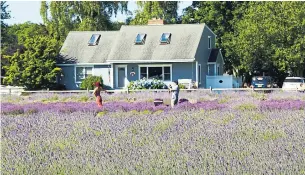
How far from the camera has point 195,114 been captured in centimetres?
1644

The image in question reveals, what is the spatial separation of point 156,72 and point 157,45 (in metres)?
2.09

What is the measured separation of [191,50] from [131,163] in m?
33.0

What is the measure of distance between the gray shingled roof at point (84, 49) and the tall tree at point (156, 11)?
10689 mm

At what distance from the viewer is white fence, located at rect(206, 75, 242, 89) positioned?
4148 cm

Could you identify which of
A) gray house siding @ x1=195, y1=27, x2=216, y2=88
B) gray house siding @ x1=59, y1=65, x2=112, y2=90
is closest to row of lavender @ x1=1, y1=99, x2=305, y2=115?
gray house siding @ x1=195, y1=27, x2=216, y2=88

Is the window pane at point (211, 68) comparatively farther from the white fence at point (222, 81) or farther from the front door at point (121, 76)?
the front door at point (121, 76)

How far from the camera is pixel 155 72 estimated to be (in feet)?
137

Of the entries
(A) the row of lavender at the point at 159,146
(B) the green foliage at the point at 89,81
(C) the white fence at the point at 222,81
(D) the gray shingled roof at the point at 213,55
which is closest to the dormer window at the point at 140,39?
(B) the green foliage at the point at 89,81

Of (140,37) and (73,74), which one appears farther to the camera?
(73,74)

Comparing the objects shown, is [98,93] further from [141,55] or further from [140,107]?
[141,55]

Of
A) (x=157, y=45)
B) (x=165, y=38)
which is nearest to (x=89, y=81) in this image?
(x=157, y=45)

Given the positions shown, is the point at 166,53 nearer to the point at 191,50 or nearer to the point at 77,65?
the point at 191,50

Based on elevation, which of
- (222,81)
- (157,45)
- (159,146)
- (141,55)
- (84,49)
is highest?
(157,45)

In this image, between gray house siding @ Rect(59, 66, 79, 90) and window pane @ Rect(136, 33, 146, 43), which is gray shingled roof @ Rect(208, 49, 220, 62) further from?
gray house siding @ Rect(59, 66, 79, 90)
